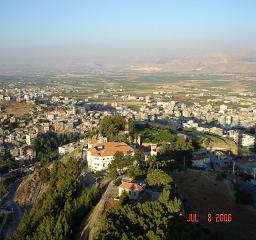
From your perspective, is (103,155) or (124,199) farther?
(103,155)

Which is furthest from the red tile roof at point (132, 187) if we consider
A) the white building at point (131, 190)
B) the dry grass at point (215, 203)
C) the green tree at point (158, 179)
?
the dry grass at point (215, 203)

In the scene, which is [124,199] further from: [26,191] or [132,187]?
[26,191]

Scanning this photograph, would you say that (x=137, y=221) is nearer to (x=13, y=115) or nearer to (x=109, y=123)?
(x=109, y=123)

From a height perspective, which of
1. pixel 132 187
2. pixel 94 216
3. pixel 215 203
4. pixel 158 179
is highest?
pixel 132 187

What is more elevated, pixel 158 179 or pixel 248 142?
pixel 158 179

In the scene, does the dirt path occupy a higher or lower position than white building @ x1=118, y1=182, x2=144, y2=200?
lower

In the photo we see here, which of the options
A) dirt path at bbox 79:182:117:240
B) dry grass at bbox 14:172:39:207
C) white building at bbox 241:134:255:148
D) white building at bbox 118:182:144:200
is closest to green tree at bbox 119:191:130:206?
white building at bbox 118:182:144:200

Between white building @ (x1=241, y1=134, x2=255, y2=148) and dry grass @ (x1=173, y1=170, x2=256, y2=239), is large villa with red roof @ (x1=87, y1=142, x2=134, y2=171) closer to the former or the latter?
dry grass @ (x1=173, y1=170, x2=256, y2=239)

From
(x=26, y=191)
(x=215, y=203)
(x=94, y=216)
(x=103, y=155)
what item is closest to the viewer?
(x=94, y=216)

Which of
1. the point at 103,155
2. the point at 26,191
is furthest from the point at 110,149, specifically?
the point at 26,191
